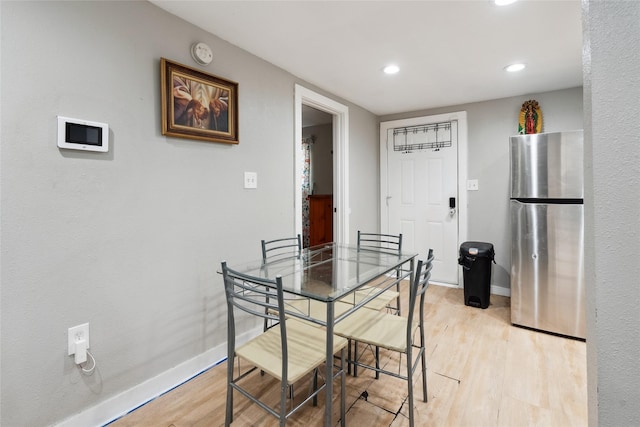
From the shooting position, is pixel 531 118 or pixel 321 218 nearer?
pixel 531 118

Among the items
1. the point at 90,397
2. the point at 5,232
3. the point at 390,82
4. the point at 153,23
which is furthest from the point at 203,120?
the point at 390,82

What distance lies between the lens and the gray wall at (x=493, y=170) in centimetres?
339

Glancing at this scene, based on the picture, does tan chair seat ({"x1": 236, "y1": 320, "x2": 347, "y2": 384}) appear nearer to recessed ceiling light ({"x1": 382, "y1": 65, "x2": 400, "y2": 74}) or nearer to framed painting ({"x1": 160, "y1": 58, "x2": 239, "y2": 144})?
framed painting ({"x1": 160, "y1": 58, "x2": 239, "y2": 144})

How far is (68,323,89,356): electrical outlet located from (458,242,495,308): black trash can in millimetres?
3086

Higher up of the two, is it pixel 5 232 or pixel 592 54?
pixel 592 54

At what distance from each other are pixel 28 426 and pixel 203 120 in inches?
68.9

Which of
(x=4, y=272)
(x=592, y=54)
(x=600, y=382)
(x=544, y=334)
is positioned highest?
(x=592, y=54)

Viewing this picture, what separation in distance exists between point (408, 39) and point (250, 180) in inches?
59.5

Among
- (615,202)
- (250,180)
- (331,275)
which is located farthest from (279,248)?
(615,202)

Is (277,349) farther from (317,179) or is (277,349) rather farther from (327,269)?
(317,179)

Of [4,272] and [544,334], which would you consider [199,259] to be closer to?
[4,272]

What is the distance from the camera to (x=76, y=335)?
4.81ft

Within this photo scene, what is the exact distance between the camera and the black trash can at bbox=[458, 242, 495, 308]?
304 centimetres

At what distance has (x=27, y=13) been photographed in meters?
1.31
